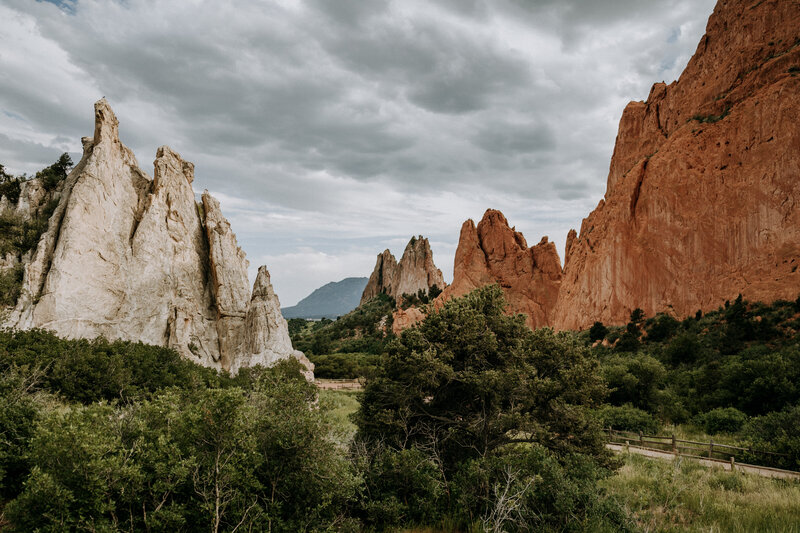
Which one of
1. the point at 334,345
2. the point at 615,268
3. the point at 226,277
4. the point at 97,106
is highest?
the point at 97,106

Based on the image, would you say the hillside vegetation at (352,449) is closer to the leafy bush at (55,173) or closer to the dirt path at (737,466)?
the dirt path at (737,466)

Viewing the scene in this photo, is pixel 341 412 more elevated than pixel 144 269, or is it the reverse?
pixel 144 269

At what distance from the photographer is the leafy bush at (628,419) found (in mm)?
21786

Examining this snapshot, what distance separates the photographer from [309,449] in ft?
25.8

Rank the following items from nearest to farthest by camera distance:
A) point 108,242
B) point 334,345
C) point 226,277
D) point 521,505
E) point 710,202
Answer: point 521,505 → point 108,242 → point 226,277 → point 710,202 → point 334,345

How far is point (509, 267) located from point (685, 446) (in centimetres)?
6575

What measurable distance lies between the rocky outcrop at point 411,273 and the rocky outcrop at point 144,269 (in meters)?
80.9

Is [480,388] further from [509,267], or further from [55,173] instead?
[509,267]

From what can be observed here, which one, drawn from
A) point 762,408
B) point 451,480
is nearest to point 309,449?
point 451,480

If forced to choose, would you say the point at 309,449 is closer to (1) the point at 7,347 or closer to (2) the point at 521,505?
(2) the point at 521,505

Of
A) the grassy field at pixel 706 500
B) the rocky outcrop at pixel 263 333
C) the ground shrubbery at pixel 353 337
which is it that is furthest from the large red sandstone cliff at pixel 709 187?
the rocky outcrop at pixel 263 333

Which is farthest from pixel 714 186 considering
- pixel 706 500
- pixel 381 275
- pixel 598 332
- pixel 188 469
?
pixel 381 275

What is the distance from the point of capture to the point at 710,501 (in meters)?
10.3

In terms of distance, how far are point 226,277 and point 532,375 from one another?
2717 cm
